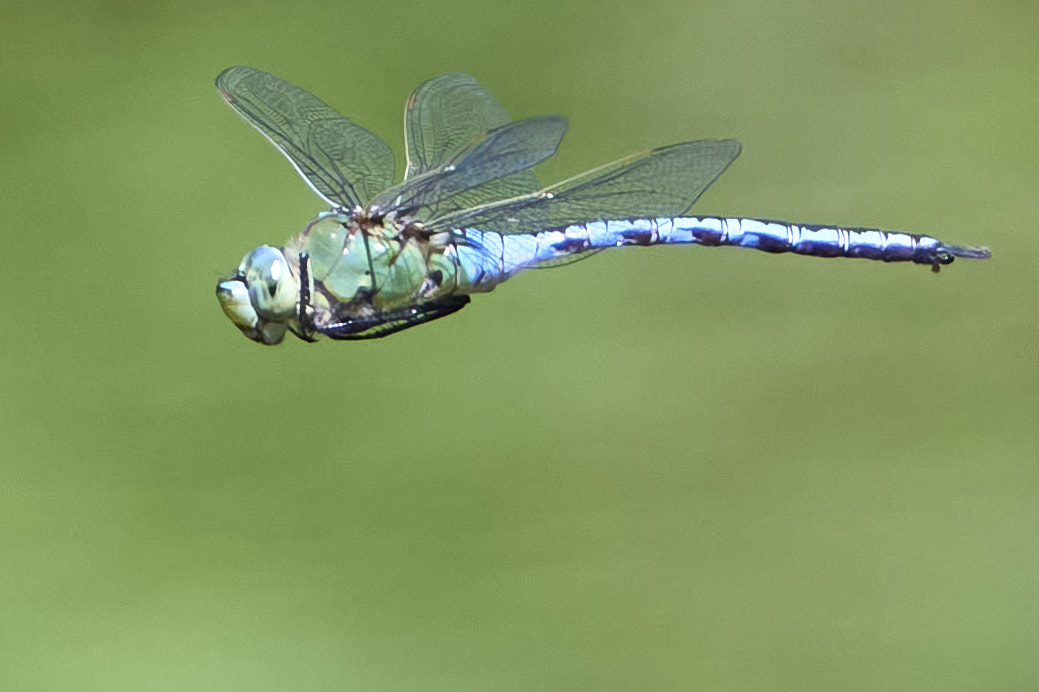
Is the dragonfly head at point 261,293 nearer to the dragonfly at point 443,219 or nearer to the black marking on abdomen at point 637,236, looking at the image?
the dragonfly at point 443,219

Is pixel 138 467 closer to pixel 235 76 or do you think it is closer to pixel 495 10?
pixel 235 76

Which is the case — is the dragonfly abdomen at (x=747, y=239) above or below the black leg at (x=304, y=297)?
above

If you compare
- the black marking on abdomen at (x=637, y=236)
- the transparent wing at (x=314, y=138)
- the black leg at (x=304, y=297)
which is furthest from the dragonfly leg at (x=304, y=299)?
the black marking on abdomen at (x=637, y=236)

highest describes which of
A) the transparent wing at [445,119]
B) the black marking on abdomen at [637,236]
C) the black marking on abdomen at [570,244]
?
the transparent wing at [445,119]

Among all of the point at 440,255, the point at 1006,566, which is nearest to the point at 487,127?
the point at 440,255

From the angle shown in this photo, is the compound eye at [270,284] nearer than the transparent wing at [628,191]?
Yes

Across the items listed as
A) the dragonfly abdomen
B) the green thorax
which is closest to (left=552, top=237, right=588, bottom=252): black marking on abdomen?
the dragonfly abdomen
